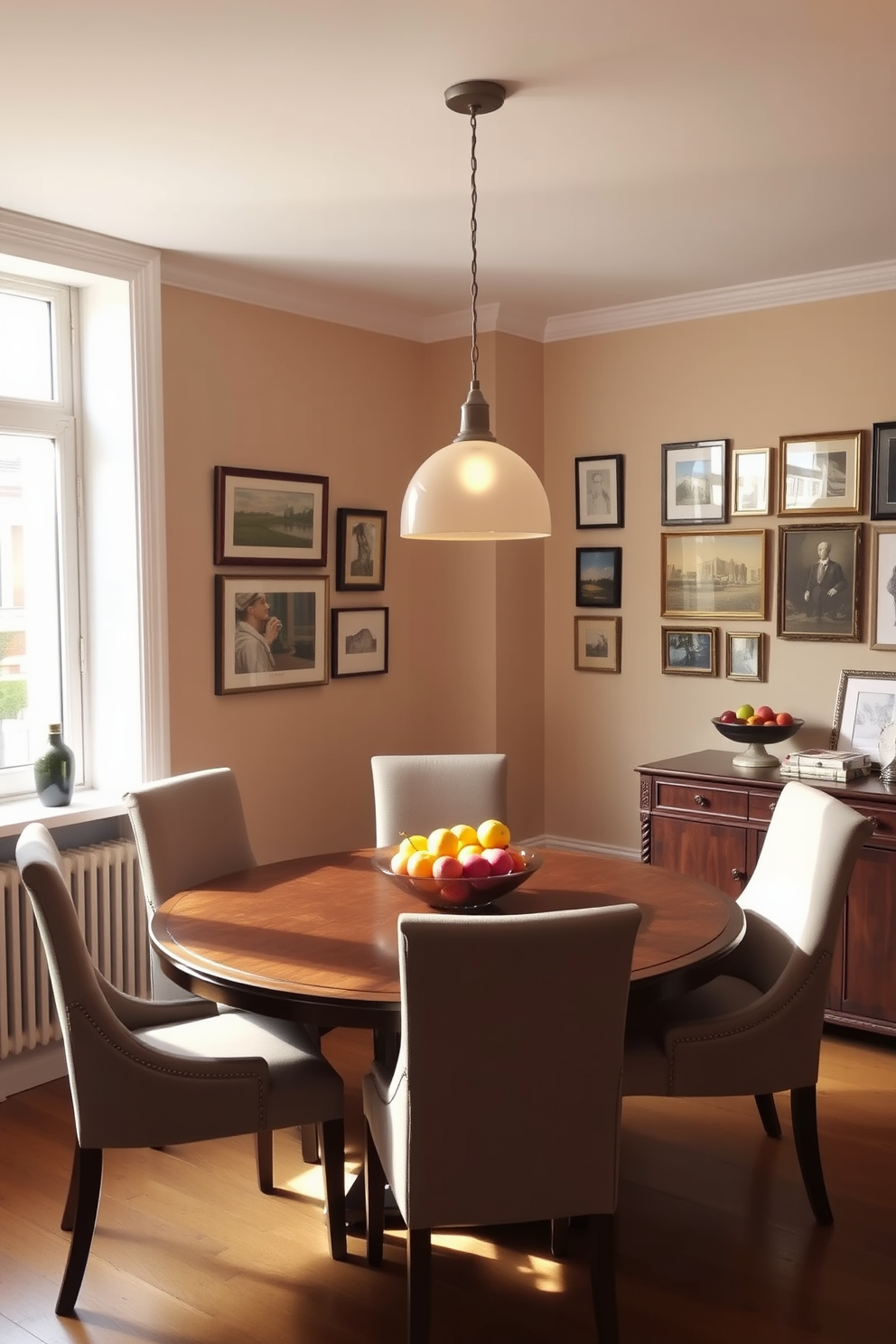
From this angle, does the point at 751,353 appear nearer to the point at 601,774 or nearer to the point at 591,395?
the point at 591,395

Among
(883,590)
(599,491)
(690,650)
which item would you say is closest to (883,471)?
(883,590)

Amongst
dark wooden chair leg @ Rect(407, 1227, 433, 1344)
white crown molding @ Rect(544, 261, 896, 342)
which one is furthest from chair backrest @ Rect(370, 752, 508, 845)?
white crown molding @ Rect(544, 261, 896, 342)

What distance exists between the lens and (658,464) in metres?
4.82

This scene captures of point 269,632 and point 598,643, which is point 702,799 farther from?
point 269,632

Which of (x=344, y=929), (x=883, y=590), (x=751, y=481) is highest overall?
(x=751, y=481)

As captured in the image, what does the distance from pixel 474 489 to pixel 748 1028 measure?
133 centimetres

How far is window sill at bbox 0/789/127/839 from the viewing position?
3537mm

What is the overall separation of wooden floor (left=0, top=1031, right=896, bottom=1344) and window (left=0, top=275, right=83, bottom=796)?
1.33 m

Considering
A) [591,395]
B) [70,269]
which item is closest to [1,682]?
[70,269]

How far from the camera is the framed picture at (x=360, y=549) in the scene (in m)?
4.66

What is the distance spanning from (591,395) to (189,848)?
275 cm

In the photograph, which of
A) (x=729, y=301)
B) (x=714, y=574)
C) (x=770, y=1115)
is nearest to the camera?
(x=770, y=1115)

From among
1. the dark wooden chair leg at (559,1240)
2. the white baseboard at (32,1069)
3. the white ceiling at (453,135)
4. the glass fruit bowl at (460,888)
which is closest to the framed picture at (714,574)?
the white ceiling at (453,135)

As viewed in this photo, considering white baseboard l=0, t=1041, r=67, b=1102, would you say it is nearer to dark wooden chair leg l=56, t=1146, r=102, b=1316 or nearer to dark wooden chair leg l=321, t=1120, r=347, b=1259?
dark wooden chair leg l=56, t=1146, r=102, b=1316
